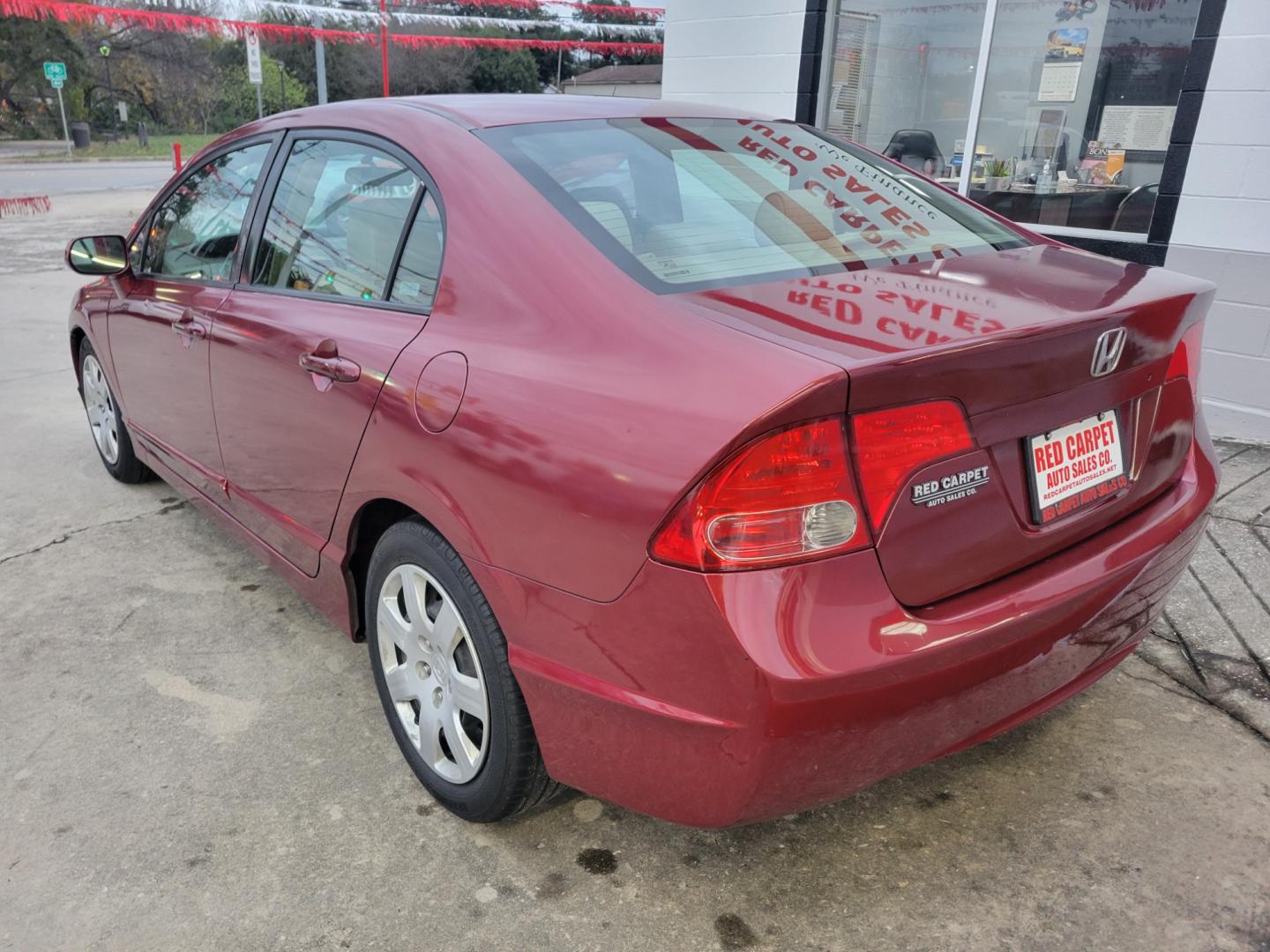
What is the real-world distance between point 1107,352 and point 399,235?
1605 millimetres

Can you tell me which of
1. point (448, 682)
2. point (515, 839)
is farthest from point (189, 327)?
point (515, 839)

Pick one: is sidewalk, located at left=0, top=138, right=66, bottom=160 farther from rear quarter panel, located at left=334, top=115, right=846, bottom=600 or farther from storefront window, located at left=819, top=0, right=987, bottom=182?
rear quarter panel, located at left=334, top=115, right=846, bottom=600

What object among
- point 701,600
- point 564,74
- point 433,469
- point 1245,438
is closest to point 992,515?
point 701,600

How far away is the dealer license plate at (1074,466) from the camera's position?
1.88m

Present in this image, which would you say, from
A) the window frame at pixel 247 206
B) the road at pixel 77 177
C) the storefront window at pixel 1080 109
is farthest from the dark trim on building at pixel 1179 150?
the road at pixel 77 177

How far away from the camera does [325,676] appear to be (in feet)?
9.80

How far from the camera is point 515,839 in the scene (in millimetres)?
2311

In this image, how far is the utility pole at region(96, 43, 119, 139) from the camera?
42562 mm

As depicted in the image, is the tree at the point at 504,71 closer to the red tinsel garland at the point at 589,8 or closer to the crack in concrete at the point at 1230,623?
the red tinsel garland at the point at 589,8

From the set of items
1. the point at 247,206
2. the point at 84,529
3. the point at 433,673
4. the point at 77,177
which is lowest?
the point at 77,177

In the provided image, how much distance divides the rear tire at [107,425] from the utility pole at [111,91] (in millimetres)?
44503

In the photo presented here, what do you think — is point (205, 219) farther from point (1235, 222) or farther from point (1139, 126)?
point (1139, 126)

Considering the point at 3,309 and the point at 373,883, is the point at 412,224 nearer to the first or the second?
the point at 373,883

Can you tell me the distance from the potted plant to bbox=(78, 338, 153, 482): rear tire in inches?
206
